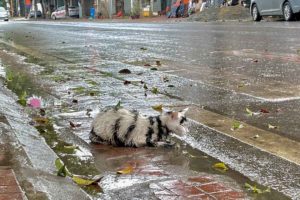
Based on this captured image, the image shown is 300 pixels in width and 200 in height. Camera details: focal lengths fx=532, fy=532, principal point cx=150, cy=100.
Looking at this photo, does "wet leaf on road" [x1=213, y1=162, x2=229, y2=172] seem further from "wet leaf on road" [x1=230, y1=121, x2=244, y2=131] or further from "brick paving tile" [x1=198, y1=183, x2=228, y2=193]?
"wet leaf on road" [x1=230, y1=121, x2=244, y2=131]

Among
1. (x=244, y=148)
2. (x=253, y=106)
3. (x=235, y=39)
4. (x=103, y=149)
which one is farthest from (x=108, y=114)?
(x=235, y=39)

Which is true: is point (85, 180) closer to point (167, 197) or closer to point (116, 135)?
point (167, 197)

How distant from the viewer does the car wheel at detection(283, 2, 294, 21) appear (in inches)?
909

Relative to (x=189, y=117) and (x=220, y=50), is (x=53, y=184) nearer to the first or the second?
(x=189, y=117)

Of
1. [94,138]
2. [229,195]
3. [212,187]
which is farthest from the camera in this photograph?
[94,138]

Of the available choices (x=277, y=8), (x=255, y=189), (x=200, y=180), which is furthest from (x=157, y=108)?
(x=277, y=8)

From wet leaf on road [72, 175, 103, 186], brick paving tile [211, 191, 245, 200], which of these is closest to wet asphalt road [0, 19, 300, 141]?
brick paving tile [211, 191, 245, 200]

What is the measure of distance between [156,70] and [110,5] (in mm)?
49015

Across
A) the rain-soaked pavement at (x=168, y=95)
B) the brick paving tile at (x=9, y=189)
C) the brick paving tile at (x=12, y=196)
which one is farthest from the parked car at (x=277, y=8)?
the brick paving tile at (x=12, y=196)

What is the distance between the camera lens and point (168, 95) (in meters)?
6.90

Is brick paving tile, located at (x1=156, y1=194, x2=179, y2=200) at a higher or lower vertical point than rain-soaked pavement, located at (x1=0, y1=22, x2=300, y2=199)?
higher

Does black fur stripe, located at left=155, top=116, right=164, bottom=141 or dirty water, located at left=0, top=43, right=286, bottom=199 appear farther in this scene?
black fur stripe, located at left=155, top=116, right=164, bottom=141

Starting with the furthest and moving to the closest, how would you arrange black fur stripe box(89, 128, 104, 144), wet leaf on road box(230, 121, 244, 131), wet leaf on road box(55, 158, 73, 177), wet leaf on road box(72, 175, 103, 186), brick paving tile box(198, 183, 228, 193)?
wet leaf on road box(230, 121, 244, 131), black fur stripe box(89, 128, 104, 144), wet leaf on road box(55, 158, 73, 177), wet leaf on road box(72, 175, 103, 186), brick paving tile box(198, 183, 228, 193)

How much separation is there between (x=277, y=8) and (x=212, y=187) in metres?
21.6
